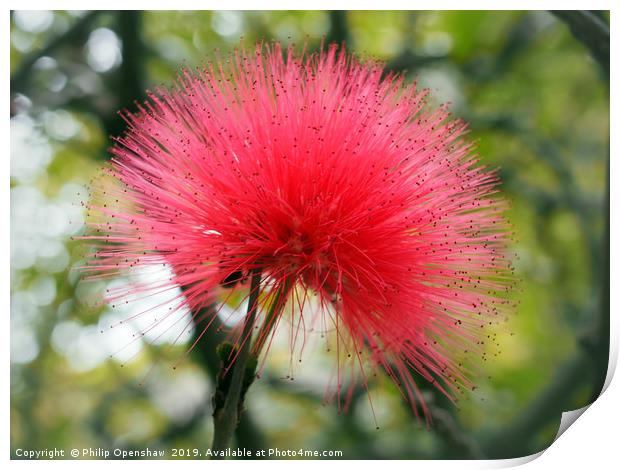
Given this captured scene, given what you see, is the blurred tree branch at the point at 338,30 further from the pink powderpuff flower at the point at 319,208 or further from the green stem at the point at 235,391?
the green stem at the point at 235,391

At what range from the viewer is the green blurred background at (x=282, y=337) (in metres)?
1.50

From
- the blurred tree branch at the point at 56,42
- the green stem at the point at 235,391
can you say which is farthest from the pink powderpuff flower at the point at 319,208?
the blurred tree branch at the point at 56,42

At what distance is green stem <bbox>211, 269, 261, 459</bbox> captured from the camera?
39.4 inches

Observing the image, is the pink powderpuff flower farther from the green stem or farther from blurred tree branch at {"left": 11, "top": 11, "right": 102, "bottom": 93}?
blurred tree branch at {"left": 11, "top": 11, "right": 102, "bottom": 93}

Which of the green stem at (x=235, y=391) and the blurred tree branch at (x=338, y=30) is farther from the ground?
the blurred tree branch at (x=338, y=30)

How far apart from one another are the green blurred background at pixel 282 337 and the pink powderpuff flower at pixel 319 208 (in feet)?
1.27

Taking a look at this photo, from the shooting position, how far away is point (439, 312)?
3.69ft

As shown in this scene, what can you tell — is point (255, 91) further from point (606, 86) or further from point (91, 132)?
point (606, 86)

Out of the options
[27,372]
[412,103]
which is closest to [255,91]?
[412,103]

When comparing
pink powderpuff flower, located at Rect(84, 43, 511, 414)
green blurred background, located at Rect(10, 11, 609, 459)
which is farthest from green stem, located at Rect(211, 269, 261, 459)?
green blurred background, located at Rect(10, 11, 609, 459)

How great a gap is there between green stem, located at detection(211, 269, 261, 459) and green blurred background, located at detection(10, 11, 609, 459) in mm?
450

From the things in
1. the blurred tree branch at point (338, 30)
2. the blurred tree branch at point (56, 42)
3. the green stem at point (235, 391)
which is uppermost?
the blurred tree branch at point (338, 30)

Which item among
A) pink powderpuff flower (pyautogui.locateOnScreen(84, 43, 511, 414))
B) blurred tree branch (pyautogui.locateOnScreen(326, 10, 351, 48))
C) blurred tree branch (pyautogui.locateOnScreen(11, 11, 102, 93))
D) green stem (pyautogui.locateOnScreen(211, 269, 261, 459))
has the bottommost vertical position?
green stem (pyautogui.locateOnScreen(211, 269, 261, 459))

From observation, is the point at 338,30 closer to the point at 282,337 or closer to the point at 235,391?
the point at 282,337
